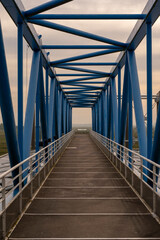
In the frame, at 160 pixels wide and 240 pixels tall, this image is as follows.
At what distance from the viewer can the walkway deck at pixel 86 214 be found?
480cm

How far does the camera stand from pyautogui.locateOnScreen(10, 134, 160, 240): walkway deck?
4805 mm

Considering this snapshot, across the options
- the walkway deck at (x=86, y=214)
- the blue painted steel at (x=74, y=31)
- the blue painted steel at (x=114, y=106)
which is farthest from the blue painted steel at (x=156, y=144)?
the blue painted steel at (x=114, y=106)

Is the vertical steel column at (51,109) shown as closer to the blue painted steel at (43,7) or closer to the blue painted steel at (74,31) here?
the blue painted steel at (74,31)

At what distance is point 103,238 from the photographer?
4566mm

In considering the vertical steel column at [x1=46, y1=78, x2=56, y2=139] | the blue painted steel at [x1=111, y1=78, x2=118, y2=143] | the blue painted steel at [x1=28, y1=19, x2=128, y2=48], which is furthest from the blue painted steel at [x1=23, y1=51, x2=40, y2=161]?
the blue painted steel at [x1=111, y1=78, x2=118, y2=143]

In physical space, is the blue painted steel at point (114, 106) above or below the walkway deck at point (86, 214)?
above

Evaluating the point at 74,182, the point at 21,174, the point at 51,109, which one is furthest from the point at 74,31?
the point at 51,109

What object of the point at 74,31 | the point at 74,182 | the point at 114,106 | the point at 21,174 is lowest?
the point at 74,182

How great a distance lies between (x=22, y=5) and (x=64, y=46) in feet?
18.0

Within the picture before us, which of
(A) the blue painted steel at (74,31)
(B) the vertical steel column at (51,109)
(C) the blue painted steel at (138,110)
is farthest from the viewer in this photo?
(B) the vertical steel column at (51,109)

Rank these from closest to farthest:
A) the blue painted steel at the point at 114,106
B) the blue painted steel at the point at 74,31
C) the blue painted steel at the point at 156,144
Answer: the blue painted steel at the point at 156,144 → the blue painted steel at the point at 74,31 → the blue painted steel at the point at 114,106

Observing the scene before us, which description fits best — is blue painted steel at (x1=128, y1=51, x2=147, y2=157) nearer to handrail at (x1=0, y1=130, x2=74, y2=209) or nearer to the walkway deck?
the walkway deck

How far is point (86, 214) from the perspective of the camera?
5.84m

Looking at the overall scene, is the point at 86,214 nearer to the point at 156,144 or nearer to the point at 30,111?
the point at 156,144
